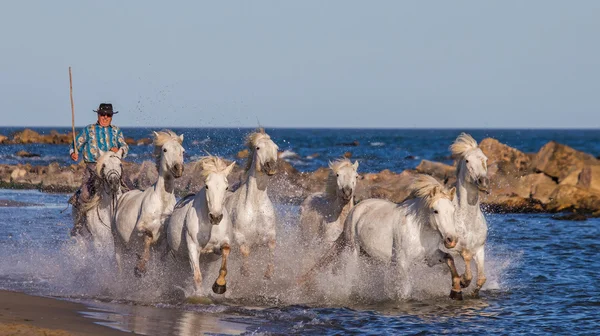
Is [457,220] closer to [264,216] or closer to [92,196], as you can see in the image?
[264,216]

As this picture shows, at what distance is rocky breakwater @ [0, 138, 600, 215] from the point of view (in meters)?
26.9

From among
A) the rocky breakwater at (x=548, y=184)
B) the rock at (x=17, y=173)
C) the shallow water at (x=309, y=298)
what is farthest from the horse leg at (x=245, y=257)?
the rock at (x=17, y=173)

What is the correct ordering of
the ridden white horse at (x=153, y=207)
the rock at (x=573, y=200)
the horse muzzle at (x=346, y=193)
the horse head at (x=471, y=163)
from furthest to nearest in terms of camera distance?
the rock at (x=573, y=200) < the horse muzzle at (x=346, y=193) < the horse head at (x=471, y=163) < the ridden white horse at (x=153, y=207)

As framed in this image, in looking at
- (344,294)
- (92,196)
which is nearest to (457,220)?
(344,294)

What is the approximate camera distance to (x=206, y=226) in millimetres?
11070

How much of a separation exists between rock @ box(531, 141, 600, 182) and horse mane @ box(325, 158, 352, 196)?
17.5 meters

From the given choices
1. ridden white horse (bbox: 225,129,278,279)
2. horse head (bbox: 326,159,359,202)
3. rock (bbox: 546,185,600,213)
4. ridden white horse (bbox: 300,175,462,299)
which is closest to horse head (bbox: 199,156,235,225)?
ridden white horse (bbox: 225,129,278,279)

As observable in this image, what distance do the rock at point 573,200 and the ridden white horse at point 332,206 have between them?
47.4 feet

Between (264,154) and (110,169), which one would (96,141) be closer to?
(110,169)

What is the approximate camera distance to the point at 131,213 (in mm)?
12000

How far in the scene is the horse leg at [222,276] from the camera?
36.0 ft

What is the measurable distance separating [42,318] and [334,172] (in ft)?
16.2

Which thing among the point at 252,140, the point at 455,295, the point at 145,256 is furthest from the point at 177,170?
the point at 455,295
